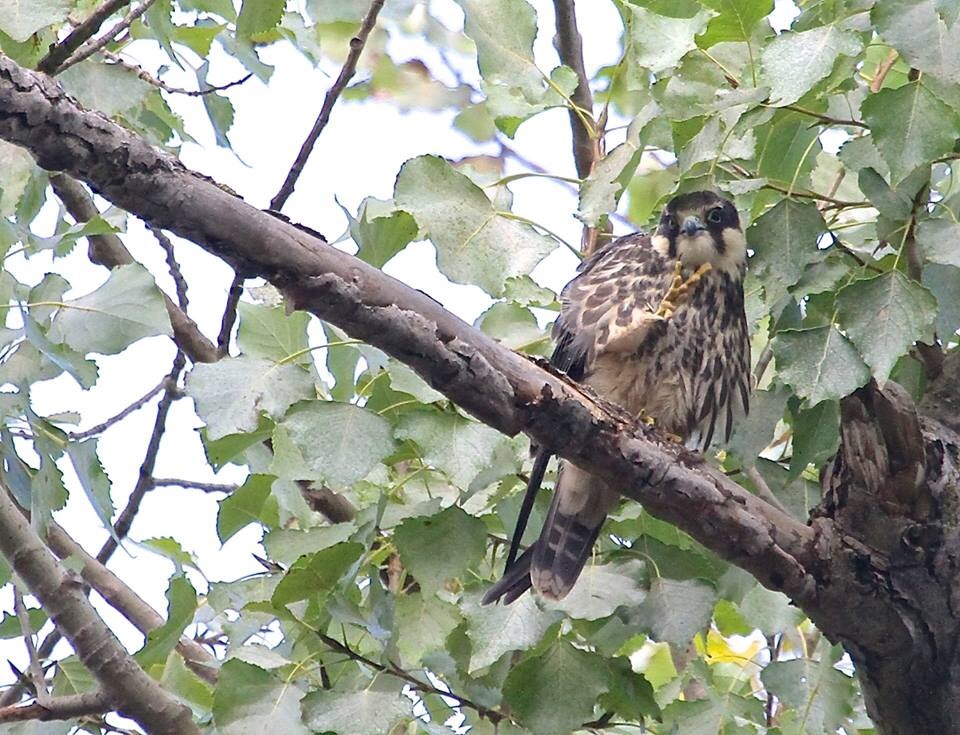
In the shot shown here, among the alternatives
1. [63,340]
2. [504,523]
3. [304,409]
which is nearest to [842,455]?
[504,523]

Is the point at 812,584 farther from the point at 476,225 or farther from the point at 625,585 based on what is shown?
the point at 476,225

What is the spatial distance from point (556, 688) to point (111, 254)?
173cm

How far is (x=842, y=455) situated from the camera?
2.26 meters

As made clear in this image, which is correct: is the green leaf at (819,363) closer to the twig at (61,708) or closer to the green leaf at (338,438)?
the green leaf at (338,438)

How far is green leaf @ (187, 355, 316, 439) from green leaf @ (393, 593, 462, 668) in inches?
17.2

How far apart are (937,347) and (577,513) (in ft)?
2.42

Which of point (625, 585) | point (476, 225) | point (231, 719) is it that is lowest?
point (231, 719)

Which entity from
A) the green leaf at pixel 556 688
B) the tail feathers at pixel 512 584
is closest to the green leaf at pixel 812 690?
the green leaf at pixel 556 688

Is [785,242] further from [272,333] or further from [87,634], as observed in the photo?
[87,634]

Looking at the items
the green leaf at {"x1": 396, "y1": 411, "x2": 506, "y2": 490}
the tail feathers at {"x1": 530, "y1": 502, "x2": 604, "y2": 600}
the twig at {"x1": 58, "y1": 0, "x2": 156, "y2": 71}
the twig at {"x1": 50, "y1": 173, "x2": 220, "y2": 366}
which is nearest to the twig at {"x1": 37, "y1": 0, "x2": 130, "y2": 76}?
the twig at {"x1": 58, "y1": 0, "x2": 156, "y2": 71}

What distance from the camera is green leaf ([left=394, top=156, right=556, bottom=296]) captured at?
7.51 feet

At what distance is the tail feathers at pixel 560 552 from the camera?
2352 mm

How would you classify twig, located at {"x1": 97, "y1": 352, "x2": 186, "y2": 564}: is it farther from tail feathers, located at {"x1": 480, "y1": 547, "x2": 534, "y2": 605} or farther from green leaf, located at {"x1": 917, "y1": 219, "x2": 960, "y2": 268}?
green leaf, located at {"x1": 917, "y1": 219, "x2": 960, "y2": 268}

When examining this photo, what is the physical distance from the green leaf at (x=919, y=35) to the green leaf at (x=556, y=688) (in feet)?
3.55
